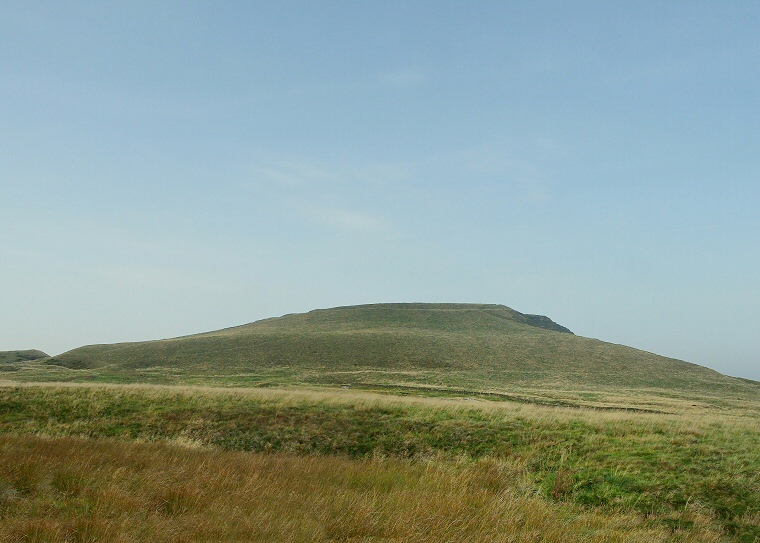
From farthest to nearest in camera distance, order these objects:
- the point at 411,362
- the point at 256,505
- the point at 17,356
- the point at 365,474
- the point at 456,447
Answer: the point at 17,356 < the point at 411,362 < the point at 456,447 < the point at 365,474 < the point at 256,505

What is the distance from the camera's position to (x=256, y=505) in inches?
326

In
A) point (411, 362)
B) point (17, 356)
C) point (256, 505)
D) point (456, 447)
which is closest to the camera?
point (256, 505)

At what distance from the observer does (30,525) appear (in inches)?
252

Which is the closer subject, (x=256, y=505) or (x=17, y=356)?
(x=256, y=505)

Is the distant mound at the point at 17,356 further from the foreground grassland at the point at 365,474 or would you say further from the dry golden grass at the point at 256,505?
the dry golden grass at the point at 256,505

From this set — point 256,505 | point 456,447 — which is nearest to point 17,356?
point 456,447

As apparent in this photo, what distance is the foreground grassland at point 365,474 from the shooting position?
7.52m

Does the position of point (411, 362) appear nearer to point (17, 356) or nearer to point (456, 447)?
point (456, 447)

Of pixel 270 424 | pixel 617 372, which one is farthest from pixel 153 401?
pixel 617 372

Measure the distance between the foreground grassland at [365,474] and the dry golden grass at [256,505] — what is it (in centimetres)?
4

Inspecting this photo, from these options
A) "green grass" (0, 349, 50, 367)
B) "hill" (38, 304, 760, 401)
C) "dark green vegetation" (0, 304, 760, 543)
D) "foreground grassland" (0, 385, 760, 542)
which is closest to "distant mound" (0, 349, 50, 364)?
"green grass" (0, 349, 50, 367)

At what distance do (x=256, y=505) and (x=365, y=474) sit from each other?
3746 millimetres

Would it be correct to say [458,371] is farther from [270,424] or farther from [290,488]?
[290,488]

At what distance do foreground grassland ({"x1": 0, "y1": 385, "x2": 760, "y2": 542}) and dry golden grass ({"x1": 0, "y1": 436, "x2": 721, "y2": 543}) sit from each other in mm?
40
